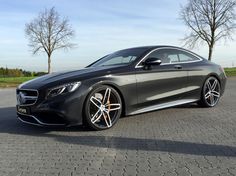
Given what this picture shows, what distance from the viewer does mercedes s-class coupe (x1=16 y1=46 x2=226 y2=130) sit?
6.16 meters

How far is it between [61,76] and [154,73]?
1.83 m

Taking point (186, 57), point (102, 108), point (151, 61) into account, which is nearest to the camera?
point (102, 108)

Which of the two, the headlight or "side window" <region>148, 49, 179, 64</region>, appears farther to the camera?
"side window" <region>148, 49, 179, 64</region>

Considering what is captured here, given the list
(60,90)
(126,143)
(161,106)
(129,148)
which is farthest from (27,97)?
(161,106)

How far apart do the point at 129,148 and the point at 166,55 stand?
10.4ft

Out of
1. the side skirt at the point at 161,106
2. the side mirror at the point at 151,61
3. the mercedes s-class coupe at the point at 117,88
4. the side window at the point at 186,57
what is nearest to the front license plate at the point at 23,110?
the mercedes s-class coupe at the point at 117,88

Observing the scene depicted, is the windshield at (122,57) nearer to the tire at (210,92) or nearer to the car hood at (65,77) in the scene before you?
the car hood at (65,77)

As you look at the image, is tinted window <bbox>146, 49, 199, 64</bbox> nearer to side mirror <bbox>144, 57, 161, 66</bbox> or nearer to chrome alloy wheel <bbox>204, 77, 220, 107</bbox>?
side mirror <bbox>144, 57, 161, 66</bbox>

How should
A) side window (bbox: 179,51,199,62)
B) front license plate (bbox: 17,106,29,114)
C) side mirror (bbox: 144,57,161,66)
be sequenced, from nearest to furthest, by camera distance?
front license plate (bbox: 17,106,29,114) < side mirror (bbox: 144,57,161,66) < side window (bbox: 179,51,199,62)

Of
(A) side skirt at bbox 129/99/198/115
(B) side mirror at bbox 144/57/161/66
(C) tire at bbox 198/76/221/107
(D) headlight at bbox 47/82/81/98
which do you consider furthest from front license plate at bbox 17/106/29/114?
(C) tire at bbox 198/76/221/107

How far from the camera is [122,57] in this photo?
772 cm

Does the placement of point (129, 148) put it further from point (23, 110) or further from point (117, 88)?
point (23, 110)

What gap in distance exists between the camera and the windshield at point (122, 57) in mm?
7422

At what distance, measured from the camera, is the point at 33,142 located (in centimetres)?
578
